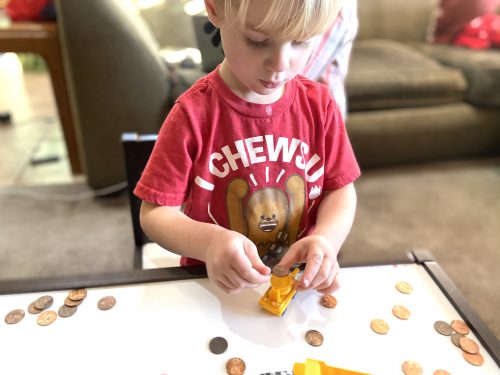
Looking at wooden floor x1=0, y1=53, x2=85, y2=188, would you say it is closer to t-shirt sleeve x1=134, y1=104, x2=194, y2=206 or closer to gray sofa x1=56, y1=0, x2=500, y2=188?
gray sofa x1=56, y1=0, x2=500, y2=188

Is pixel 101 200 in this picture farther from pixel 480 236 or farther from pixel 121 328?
pixel 480 236

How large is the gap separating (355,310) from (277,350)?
0.12 meters

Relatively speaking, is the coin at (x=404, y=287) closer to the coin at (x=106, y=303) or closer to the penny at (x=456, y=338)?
the penny at (x=456, y=338)

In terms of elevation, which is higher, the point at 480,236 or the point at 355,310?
the point at 355,310

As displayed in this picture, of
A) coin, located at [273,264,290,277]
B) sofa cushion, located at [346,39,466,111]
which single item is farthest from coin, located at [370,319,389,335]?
sofa cushion, located at [346,39,466,111]

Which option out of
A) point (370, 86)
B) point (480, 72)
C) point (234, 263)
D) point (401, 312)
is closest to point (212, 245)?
point (234, 263)

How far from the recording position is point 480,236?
1.51m

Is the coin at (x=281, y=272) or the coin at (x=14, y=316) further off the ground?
the coin at (x=281, y=272)

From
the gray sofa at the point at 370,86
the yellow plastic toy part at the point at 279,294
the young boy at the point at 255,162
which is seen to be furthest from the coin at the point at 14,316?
the gray sofa at the point at 370,86

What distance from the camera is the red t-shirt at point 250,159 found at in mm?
559

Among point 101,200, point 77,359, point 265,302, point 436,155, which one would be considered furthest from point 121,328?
point 436,155

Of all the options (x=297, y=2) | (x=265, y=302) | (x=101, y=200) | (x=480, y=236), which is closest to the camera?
(x=297, y=2)

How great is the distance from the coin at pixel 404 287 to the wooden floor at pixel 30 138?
1.52 metres

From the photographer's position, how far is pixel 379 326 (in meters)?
0.53
